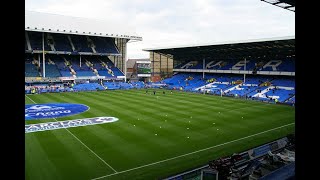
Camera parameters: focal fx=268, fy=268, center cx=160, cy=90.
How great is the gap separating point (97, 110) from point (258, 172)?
1026 inches

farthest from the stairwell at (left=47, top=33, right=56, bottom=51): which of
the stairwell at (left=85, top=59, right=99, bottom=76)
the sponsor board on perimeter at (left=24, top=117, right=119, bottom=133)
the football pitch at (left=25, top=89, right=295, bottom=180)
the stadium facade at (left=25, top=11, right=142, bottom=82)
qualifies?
the sponsor board on perimeter at (left=24, top=117, right=119, bottom=133)

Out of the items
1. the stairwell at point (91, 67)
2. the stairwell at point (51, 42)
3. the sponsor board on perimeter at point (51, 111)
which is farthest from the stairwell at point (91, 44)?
the sponsor board on perimeter at point (51, 111)

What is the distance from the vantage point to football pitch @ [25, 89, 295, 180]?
51.4 feet

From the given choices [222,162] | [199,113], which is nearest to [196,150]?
[222,162]

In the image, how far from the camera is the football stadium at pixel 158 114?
15.4 meters

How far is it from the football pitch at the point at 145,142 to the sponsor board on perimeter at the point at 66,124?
1082 millimetres

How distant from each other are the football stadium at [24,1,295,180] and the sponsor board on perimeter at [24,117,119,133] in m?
0.09

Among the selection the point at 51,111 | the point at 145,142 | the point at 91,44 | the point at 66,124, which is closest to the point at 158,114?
the point at 66,124

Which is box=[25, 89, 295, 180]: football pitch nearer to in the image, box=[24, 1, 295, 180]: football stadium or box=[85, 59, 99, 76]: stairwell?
box=[24, 1, 295, 180]: football stadium

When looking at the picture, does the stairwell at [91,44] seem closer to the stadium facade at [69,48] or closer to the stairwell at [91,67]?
the stadium facade at [69,48]

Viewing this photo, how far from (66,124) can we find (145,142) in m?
9.93

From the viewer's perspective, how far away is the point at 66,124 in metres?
26.4

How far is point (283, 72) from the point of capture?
53.8m

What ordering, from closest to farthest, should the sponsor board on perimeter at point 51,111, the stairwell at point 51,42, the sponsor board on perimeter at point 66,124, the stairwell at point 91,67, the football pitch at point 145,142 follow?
the football pitch at point 145,142, the sponsor board on perimeter at point 66,124, the sponsor board on perimeter at point 51,111, the stairwell at point 51,42, the stairwell at point 91,67
